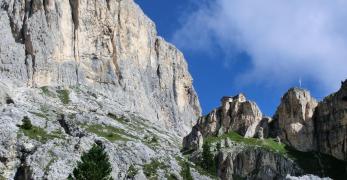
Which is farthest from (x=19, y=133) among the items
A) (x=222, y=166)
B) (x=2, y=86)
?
(x=222, y=166)

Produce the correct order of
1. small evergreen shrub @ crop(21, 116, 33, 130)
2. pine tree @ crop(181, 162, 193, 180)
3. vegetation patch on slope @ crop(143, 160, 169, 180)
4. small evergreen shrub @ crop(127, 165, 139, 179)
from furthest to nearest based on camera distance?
small evergreen shrub @ crop(21, 116, 33, 130)
pine tree @ crop(181, 162, 193, 180)
vegetation patch on slope @ crop(143, 160, 169, 180)
small evergreen shrub @ crop(127, 165, 139, 179)

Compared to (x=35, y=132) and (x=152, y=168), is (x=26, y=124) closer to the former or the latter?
(x=35, y=132)

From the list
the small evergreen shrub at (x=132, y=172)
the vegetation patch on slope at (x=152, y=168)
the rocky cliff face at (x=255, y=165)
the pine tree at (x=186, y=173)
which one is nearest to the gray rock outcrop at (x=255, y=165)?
the rocky cliff face at (x=255, y=165)

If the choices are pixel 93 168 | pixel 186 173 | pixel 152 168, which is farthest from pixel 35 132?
pixel 93 168

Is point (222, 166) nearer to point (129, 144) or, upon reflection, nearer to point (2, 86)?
point (129, 144)

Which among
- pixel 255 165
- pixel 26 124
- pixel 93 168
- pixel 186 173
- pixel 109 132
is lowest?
pixel 93 168

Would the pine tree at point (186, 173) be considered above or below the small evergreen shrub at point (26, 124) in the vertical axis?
below

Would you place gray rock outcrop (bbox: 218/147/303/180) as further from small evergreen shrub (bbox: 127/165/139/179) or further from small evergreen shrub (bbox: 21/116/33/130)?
small evergreen shrub (bbox: 21/116/33/130)

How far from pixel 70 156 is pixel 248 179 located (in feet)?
179

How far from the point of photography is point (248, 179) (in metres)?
192

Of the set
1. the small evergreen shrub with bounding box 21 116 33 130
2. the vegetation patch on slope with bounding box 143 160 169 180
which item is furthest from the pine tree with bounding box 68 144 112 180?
the small evergreen shrub with bounding box 21 116 33 130

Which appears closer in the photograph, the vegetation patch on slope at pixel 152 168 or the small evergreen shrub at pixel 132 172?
the small evergreen shrub at pixel 132 172

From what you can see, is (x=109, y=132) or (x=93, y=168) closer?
(x=93, y=168)

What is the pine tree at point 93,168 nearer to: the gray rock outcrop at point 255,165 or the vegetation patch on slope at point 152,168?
the vegetation patch on slope at point 152,168
